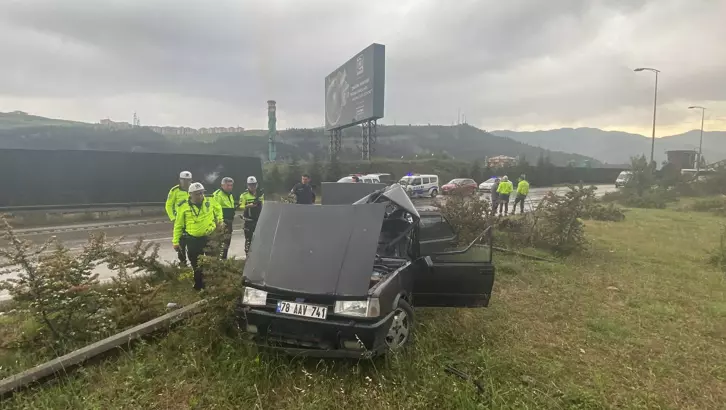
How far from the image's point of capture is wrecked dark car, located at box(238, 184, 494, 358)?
3.35 meters

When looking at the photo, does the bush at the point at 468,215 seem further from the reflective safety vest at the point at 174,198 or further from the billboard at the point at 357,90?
the billboard at the point at 357,90

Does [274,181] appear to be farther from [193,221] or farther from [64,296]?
[64,296]

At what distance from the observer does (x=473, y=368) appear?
148 inches

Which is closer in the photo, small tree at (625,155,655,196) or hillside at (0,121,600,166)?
small tree at (625,155,655,196)

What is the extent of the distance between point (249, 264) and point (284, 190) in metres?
22.9

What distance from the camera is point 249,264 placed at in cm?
397

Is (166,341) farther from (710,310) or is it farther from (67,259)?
(710,310)

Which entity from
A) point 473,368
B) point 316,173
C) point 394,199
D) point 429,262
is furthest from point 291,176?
point 473,368

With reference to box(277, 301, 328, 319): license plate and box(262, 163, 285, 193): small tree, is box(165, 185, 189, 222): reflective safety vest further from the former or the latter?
box(262, 163, 285, 193): small tree

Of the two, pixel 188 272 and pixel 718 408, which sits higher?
pixel 188 272

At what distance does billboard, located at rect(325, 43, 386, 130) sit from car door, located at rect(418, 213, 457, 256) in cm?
2375

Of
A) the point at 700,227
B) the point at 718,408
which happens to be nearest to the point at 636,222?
the point at 700,227

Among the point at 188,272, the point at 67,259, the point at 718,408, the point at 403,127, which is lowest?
the point at 718,408

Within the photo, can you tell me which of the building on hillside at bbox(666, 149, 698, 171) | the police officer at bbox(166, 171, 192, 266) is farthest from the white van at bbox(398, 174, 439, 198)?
the building on hillside at bbox(666, 149, 698, 171)
